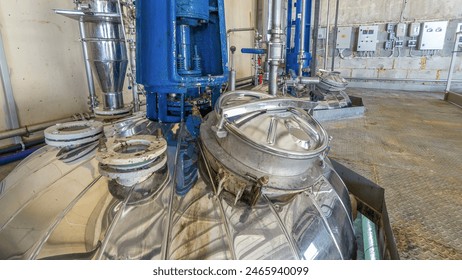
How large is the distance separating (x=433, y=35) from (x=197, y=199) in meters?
5.58

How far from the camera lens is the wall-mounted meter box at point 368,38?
4953 mm

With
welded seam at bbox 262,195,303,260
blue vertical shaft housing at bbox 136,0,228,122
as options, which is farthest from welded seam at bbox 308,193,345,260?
blue vertical shaft housing at bbox 136,0,228,122

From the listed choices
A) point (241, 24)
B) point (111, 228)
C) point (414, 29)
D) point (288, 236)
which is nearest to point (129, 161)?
point (111, 228)

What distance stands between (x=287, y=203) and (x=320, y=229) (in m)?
0.13

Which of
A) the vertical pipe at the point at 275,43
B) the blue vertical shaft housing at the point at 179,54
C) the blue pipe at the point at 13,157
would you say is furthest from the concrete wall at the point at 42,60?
the vertical pipe at the point at 275,43

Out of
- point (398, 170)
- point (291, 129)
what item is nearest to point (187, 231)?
point (291, 129)

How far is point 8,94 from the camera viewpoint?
1567 mm

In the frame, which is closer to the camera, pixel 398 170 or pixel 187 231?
pixel 187 231

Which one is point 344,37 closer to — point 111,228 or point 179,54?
point 179,54

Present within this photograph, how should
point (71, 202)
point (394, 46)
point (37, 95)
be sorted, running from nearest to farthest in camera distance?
point (71, 202) < point (37, 95) < point (394, 46)

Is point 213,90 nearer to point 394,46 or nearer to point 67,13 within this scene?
point 67,13

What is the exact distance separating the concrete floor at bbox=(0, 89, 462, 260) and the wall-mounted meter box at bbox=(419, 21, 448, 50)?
2191 millimetres

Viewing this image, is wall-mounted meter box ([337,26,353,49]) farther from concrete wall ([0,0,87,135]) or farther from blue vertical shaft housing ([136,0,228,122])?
concrete wall ([0,0,87,135])

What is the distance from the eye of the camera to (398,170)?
58.3 inches
